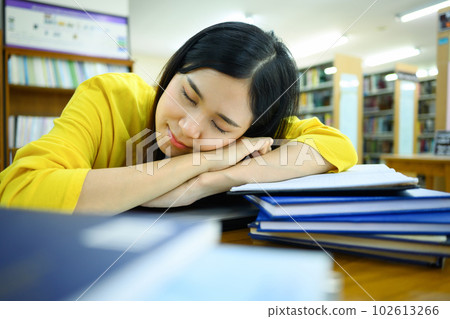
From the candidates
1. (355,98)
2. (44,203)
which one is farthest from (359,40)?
(44,203)

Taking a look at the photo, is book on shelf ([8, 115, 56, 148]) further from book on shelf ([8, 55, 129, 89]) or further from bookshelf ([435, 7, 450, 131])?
bookshelf ([435, 7, 450, 131])

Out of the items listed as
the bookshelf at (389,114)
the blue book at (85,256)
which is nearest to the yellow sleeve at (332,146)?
the blue book at (85,256)

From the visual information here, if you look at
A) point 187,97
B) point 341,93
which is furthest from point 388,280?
point 341,93

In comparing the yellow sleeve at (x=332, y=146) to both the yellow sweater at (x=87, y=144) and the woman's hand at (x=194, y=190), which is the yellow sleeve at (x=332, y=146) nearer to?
the yellow sweater at (x=87, y=144)

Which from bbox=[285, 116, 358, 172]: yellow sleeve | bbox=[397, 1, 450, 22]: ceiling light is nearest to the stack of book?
bbox=[285, 116, 358, 172]: yellow sleeve

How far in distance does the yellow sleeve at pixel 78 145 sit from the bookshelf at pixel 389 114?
16.9 feet

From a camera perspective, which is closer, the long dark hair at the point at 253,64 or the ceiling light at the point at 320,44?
the long dark hair at the point at 253,64

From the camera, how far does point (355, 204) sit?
37 cm

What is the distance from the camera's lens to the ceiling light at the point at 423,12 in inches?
167

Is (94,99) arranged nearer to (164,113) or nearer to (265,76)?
(164,113)

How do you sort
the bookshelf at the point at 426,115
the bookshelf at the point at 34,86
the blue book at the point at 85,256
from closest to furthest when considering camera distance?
the blue book at the point at 85,256 < the bookshelf at the point at 34,86 < the bookshelf at the point at 426,115

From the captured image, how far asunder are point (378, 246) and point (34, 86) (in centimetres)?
242

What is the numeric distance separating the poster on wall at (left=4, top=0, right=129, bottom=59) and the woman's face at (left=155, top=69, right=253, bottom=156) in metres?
2.06
